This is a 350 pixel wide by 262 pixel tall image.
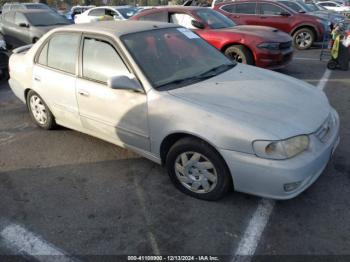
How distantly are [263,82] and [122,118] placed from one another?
1543 millimetres

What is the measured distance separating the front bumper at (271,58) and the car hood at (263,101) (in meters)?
3.31

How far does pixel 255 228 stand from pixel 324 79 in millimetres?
5412

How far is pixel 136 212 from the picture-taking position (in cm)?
303

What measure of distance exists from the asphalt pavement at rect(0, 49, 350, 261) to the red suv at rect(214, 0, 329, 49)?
784 centimetres

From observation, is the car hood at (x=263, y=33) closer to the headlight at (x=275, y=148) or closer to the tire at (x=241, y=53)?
the tire at (x=241, y=53)

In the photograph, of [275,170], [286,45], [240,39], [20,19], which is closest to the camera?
[275,170]

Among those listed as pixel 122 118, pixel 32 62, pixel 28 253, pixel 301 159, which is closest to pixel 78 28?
pixel 32 62

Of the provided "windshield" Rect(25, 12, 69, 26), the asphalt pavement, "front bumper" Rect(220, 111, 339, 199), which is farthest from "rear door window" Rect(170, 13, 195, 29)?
"front bumper" Rect(220, 111, 339, 199)

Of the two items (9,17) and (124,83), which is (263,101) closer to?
(124,83)

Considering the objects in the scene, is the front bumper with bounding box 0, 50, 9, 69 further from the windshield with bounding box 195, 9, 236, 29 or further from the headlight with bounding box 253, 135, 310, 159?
the headlight with bounding box 253, 135, 310, 159

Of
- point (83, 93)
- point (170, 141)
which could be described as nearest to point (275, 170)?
point (170, 141)

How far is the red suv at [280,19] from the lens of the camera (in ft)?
35.5

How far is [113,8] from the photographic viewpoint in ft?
43.9

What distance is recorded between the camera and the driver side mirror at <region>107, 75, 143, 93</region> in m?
3.10
